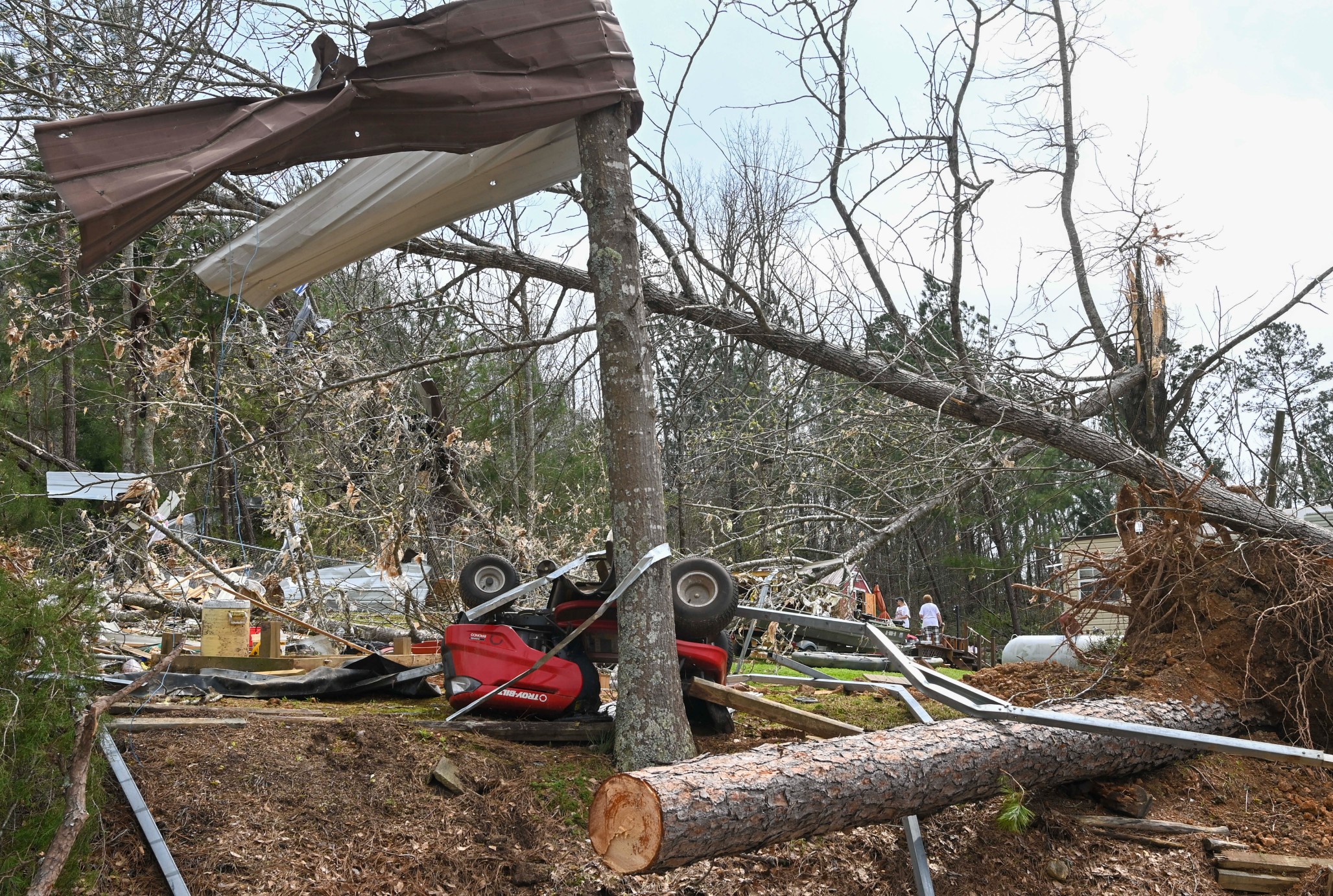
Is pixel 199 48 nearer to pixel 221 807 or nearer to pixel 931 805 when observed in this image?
pixel 221 807

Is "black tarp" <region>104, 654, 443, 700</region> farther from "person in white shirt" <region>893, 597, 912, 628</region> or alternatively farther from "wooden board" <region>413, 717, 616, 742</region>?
"person in white shirt" <region>893, 597, 912, 628</region>

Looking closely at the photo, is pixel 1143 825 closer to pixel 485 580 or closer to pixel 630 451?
pixel 630 451

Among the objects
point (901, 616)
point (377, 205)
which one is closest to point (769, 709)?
point (377, 205)

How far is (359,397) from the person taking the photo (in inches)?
355

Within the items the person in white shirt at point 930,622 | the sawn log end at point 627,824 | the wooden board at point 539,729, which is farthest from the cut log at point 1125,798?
the person in white shirt at point 930,622

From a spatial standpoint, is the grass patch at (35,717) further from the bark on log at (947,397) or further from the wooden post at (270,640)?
the bark on log at (947,397)

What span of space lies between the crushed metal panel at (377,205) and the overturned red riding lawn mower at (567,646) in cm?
229

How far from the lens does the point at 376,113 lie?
4684 mm

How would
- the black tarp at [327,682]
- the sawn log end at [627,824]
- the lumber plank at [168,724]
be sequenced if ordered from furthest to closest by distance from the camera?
the black tarp at [327,682] → the lumber plank at [168,724] → the sawn log end at [627,824]

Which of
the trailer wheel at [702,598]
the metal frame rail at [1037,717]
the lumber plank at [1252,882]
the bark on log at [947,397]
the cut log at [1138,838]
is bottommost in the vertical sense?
the lumber plank at [1252,882]

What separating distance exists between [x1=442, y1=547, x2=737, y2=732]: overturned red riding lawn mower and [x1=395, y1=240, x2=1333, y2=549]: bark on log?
2351 mm

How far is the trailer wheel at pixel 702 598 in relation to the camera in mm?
5438

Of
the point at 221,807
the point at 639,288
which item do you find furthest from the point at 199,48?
the point at 221,807

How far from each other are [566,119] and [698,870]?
12.9 ft
